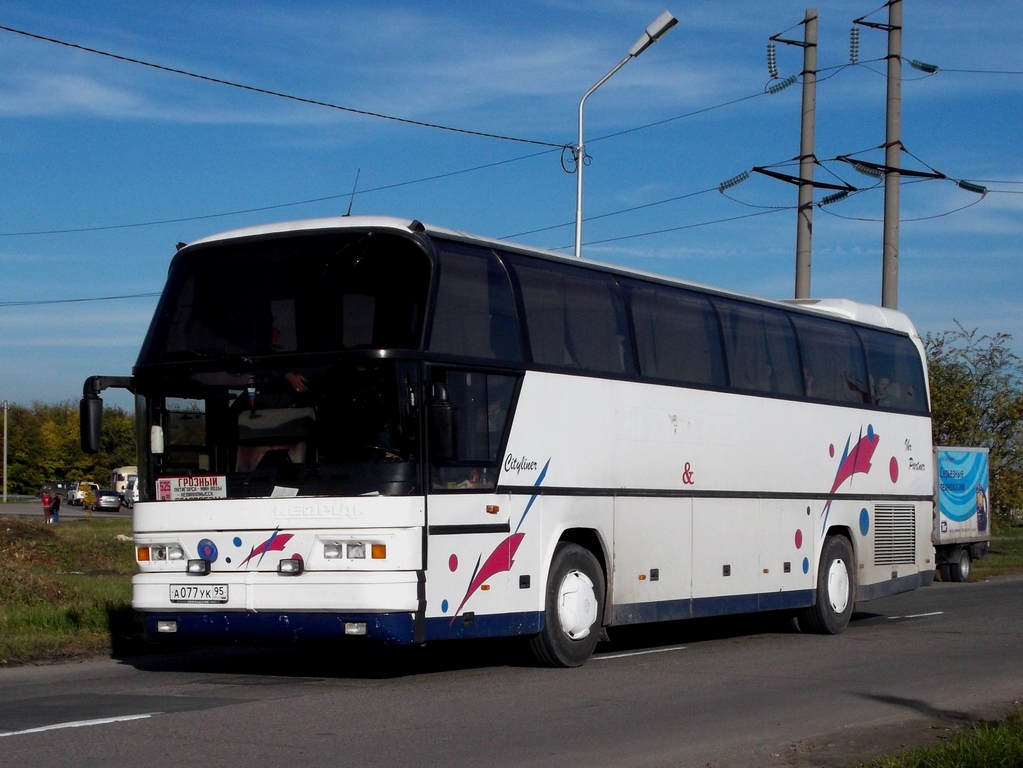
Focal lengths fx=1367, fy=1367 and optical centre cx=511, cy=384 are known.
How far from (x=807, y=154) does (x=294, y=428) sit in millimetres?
19690

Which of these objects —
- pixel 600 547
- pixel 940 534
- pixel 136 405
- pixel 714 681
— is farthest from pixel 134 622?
pixel 940 534

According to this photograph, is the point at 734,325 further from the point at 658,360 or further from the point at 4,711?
the point at 4,711

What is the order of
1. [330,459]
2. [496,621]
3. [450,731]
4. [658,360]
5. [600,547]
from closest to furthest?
[450,731] < [330,459] < [496,621] < [600,547] < [658,360]

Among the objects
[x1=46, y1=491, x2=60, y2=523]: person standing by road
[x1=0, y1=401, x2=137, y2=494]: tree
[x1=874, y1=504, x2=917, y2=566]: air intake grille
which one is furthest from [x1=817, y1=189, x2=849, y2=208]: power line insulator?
[x1=0, y1=401, x2=137, y2=494]: tree

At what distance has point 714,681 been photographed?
1168 cm

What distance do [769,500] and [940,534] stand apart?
51.6ft

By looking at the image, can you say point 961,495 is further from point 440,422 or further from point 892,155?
point 440,422

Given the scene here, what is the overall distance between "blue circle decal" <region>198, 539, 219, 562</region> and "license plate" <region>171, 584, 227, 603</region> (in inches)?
9.0

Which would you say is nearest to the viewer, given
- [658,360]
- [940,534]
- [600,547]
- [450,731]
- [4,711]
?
[450,731]

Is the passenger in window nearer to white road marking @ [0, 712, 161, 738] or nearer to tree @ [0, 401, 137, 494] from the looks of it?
white road marking @ [0, 712, 161, 738]

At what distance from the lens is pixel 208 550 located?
11344 millimetres

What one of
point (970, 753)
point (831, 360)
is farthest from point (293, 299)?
point (831, 360)

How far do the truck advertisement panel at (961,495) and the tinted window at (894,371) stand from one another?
36.4 feet

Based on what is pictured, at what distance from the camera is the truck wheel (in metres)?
31.5
